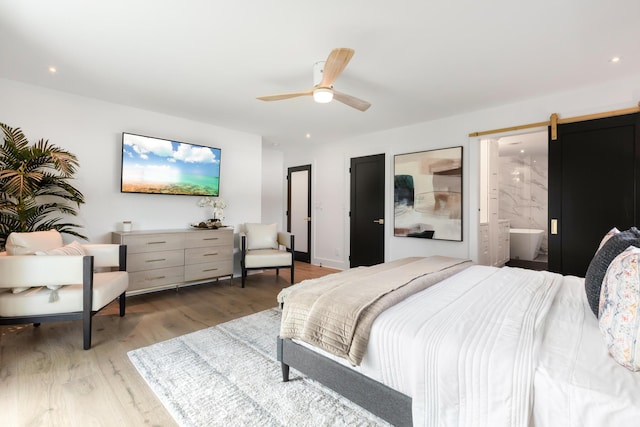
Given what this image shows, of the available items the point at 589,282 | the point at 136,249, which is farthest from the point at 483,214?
the point at 136,249

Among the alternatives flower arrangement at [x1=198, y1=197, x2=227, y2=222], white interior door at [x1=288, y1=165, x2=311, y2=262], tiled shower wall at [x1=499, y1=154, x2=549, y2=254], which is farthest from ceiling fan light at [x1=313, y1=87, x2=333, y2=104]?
tiled shower wall at [x1=499, y1=154, x2=549, y2=254]

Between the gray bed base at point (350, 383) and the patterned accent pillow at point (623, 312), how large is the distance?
0.80m

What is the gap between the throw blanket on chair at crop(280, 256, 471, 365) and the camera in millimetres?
1475

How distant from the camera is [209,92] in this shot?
3350mm

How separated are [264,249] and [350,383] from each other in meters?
3.41

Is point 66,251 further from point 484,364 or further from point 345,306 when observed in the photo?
point 484,364

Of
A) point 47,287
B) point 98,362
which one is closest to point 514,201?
point 98,362

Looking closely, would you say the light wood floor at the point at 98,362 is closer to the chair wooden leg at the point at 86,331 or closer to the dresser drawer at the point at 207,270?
the chair wooden leg at the point at 86,331

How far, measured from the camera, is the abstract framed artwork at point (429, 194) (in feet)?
13.7

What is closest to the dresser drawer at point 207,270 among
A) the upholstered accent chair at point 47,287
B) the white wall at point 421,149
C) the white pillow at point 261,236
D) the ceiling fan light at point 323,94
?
the white pillow at point 261,236

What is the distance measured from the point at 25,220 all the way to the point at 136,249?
1011mm

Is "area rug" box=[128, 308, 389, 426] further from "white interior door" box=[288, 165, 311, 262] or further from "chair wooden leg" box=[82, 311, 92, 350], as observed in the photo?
"white interior door" box=[288, 165, 311, 262]

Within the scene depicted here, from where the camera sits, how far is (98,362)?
217 cm

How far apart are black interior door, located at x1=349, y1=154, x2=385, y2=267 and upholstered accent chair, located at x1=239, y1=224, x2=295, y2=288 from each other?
52.8 inches
